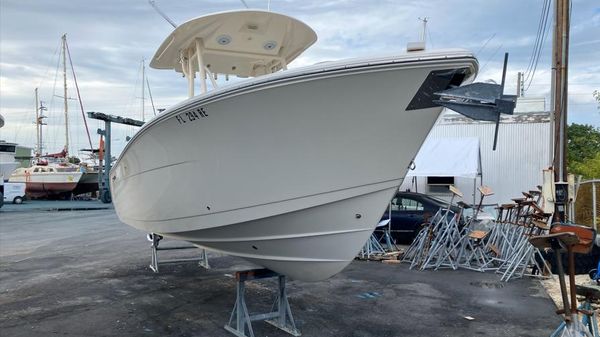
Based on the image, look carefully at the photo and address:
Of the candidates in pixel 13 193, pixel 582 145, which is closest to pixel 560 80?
pixel 582 145

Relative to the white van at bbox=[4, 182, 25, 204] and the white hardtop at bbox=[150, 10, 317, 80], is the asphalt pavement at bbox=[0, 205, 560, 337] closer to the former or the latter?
the white hardtop at bbox=[150, 10, 317, 80]

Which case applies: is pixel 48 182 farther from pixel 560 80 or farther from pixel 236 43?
pixel 560 80

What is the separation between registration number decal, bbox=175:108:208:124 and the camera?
13.6ft

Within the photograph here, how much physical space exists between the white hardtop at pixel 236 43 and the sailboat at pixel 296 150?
0.03 meters

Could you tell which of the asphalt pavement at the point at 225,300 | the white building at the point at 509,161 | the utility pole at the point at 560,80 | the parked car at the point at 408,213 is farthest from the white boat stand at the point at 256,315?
the white building at the point at 509,161

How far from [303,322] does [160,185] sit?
7.02ft

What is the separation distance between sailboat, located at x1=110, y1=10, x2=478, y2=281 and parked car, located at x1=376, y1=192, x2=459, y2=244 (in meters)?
6.29

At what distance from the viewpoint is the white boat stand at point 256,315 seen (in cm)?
465

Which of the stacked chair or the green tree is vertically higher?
the green tree

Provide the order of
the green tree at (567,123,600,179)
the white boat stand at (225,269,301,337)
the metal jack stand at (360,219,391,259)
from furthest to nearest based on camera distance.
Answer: the green tree at (567,123,600,179) → the metal jack stand at (360,219,391,259) → the white boat stand at (225,269,301,337)

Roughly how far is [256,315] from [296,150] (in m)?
1.94

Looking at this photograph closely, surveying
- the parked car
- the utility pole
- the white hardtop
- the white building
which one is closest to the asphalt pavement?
the parked car

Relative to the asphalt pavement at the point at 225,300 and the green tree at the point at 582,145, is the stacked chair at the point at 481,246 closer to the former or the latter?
the asphalt pavement at the point at 225,300

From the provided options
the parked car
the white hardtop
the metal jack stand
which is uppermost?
the white hardtop
